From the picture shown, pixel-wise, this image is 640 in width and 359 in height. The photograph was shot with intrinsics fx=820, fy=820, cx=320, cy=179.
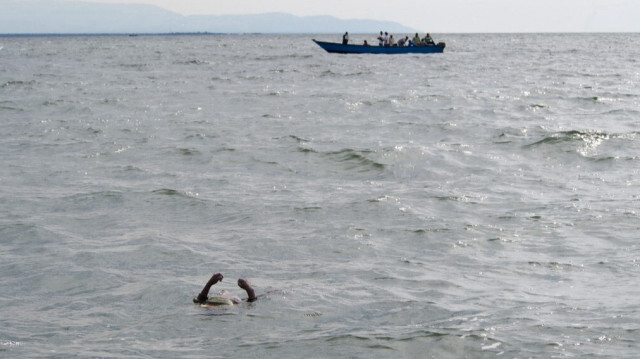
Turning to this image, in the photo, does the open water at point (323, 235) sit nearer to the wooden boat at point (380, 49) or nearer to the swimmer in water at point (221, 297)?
the swimmer in water at point (221, 297)

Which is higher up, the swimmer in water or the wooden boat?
the wooden boat

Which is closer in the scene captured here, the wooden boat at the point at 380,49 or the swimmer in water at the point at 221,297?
the swimmer in water at the point at 221,297

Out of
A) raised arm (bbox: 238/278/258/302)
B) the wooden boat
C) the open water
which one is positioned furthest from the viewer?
the wooden boat

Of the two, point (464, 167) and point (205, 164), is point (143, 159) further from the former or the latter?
point (464, 167)

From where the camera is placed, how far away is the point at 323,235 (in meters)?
13.2

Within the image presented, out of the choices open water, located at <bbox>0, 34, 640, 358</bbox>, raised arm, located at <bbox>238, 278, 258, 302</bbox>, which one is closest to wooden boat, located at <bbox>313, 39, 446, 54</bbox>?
open water, located at <bbox>0, 34, 640, 358</bbox>

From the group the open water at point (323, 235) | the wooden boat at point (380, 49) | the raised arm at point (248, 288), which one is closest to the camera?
the open water at point (323, 235)

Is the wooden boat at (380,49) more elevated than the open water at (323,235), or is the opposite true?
the wooden boat at (380,49)

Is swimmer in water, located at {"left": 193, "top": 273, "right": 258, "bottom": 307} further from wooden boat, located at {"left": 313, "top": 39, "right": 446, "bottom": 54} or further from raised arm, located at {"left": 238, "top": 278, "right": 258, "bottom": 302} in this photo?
wooden boat, located at {"left": 313, "top": 39, "right": 446, "bottom": 54}

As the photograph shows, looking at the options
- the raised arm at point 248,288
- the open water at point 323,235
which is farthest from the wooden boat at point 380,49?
the raised arm at point 248,288

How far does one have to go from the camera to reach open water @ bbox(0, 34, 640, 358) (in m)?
8.92

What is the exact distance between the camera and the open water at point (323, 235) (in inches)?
351

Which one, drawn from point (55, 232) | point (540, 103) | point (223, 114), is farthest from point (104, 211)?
point (540, 103)

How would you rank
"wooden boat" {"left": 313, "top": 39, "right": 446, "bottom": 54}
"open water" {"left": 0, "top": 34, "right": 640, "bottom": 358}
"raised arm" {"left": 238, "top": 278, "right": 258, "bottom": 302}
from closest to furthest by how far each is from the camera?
"open water" {"left": 0, "top": 34, "right": 640, "bottom": 358} < "raised arm" {"left": 238, "top": 278, "right": 258, "bottom": 302} < "wooden boat" {"left": 313, "top": 39, "right": 446, "bottom": 54}
